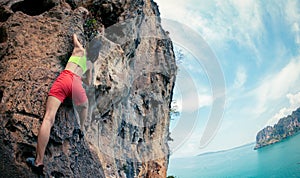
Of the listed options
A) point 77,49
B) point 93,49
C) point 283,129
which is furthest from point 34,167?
point 283,129

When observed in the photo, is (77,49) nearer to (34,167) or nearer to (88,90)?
(88,90)

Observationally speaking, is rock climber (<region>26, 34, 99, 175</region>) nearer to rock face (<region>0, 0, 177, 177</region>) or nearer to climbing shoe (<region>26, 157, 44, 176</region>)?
climbing shoe (<region>26, 157, 44, 176</region>)

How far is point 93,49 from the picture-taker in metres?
7.08

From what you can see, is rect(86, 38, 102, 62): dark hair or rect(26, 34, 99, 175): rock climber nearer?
rect(26, 34, 99, 175): rock climber

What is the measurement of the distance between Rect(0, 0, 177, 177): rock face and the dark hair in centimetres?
16

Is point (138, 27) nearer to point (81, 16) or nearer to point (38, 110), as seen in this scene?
point (81, 16)

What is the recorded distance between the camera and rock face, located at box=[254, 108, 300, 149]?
132 metres

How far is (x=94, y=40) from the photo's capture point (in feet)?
24.2

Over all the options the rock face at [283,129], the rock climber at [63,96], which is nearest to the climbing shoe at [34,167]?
the rock climber at [63,96]

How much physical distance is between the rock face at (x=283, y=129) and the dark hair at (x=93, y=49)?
145 m

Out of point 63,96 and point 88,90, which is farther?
point 88,90

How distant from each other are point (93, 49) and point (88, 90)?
126 centimetres

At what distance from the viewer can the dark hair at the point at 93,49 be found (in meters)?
6.79

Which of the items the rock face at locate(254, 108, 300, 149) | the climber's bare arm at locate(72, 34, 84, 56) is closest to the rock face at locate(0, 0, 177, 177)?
the climber's bare arm at locate(72, 34, 84, 56)
